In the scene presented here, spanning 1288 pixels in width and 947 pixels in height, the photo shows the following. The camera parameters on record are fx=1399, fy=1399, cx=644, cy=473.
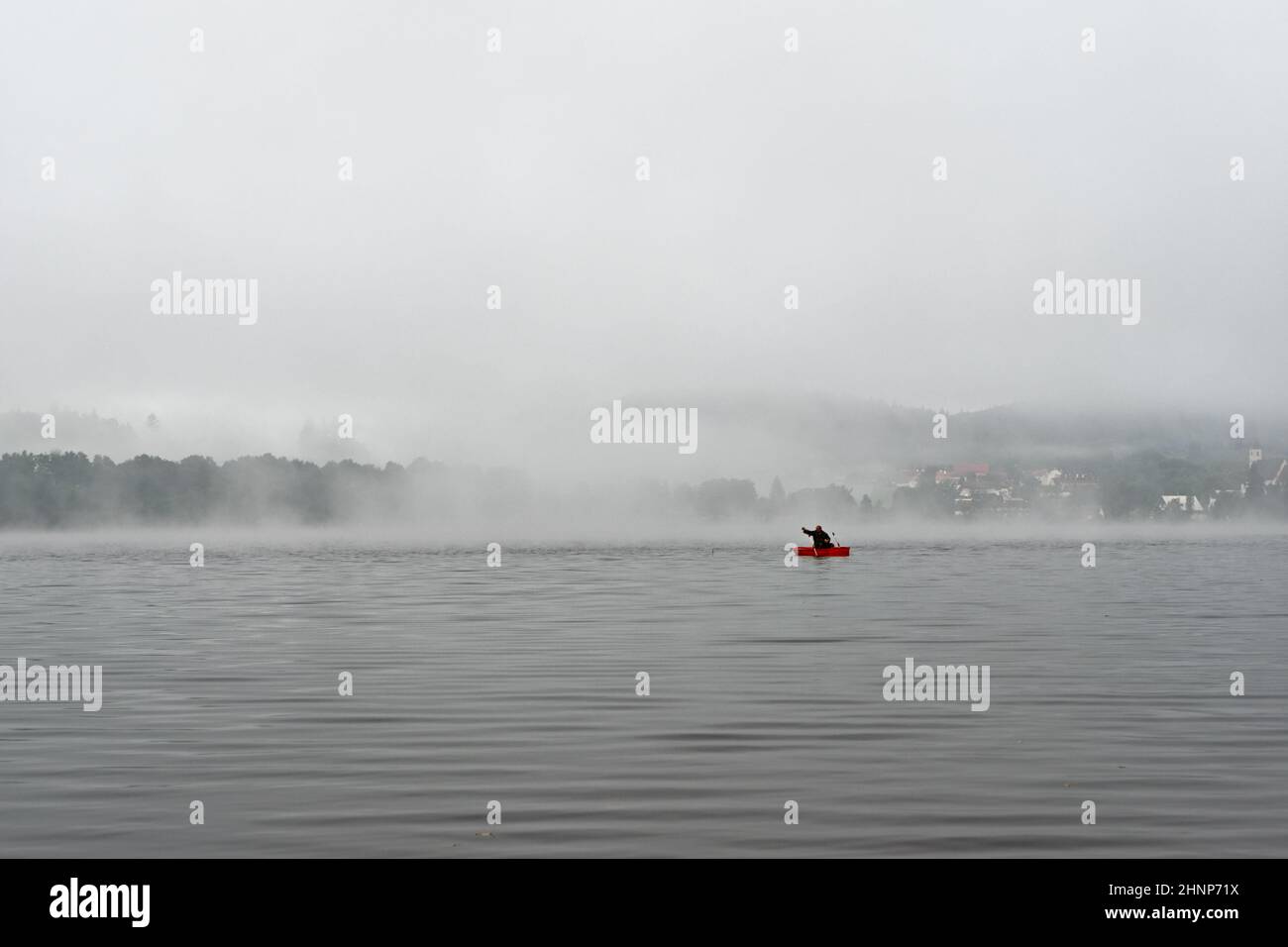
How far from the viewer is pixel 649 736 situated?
21.1 meters

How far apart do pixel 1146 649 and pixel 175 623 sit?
29588 mm

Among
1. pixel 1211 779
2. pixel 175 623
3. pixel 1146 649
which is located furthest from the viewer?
pixel 175 623

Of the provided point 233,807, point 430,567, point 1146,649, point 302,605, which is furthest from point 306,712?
point 430,567

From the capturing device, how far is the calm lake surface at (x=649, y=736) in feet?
48.6

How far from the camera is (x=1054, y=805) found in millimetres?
16062

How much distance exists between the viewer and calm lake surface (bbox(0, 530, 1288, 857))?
14820 mm

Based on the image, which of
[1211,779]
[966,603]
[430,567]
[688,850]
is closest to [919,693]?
[1211,779]
